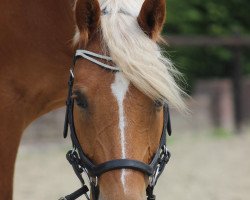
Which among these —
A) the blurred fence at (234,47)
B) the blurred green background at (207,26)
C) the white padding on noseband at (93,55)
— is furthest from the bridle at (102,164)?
the blurred green background at (207,26)

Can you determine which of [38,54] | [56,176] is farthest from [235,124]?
[38,54]

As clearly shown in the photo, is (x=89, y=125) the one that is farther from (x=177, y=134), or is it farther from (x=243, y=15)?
(x=243, y=15)

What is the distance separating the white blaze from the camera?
220 centimetres

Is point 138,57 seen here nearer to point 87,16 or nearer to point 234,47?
point 87,16

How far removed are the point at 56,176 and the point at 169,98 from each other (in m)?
5.07

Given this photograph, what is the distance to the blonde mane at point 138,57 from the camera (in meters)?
A: 2.27

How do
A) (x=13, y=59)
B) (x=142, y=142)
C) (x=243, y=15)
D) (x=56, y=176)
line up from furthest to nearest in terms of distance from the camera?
(x=243, y=15) → (x=56, y=176) → (x=13, y=59) → (x=142, y=142)

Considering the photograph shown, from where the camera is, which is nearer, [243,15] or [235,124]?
[235,124]

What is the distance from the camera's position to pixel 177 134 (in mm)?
10211

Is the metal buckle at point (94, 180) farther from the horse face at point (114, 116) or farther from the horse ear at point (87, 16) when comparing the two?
the horse ear at point (87, 16)

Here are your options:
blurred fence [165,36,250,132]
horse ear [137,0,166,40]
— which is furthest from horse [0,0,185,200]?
blurred fence [165,36,250,132]

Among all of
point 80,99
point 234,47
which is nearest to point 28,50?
point 80,99

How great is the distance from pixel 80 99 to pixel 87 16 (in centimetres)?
34

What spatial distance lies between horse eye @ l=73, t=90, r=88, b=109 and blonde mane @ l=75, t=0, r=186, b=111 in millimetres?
174
